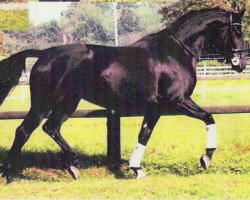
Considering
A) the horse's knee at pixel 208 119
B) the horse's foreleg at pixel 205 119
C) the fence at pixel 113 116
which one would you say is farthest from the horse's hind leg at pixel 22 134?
the horse's knee at pixel 208 119

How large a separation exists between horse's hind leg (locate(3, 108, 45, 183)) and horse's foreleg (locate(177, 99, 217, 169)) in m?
1.28

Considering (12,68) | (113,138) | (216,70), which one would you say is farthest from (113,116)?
(216,70)

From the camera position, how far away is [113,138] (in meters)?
5.05

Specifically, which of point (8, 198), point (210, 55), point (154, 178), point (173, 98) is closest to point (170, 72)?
point (173, 98)

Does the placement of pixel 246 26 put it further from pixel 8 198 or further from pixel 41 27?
pixel 8 198

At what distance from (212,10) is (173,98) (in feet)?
3.09

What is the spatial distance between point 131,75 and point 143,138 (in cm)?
59

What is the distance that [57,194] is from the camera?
167 inches

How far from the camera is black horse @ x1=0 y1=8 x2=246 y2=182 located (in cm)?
452

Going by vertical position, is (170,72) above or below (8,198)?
above

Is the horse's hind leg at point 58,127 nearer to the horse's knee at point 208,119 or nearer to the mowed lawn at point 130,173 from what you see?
the mowed lawn at point 130,173

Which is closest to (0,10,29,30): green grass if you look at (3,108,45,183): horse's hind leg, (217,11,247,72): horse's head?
(3,108,45,183): horse's hind leg

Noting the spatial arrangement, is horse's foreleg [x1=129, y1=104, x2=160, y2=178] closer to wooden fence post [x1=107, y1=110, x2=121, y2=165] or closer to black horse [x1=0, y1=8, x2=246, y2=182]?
black horse [x1=0, y1=8, x2=246, y2=182]

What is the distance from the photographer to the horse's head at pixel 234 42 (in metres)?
4.60
